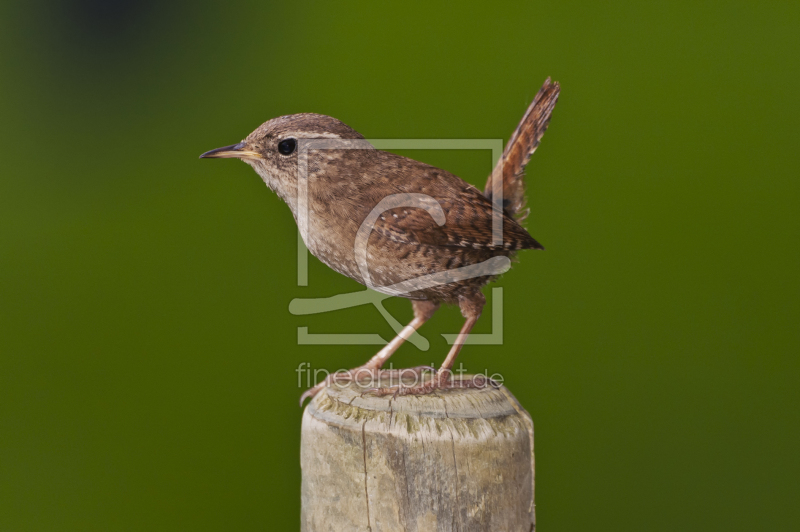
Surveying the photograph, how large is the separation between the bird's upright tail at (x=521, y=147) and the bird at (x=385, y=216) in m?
0.34

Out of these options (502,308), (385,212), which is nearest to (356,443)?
(385,212)

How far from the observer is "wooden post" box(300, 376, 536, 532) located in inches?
87.0

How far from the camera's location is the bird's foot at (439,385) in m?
2.64

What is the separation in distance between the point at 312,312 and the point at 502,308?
1052mm

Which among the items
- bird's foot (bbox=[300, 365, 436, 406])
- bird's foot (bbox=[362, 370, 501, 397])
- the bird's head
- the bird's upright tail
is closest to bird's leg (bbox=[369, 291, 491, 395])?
bird's foot (bbox=[362, 370, 501, 397])

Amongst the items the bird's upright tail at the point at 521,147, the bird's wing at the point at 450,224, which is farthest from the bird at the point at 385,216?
the bird's upright tail at the point at 521,147

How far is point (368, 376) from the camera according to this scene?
3.14 m

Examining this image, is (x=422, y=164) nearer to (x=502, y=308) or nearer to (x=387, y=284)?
(x=387, y=284)

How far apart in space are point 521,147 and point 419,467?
5.58ft

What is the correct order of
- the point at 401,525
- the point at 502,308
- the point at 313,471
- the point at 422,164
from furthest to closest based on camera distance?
the point at 502,308 → the point at 422,164 → the point at 313,471 → the point at 401,525

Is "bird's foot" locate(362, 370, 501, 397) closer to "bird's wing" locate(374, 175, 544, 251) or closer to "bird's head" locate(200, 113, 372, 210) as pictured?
"bird's wing" locate(374, 175, 544, 251)

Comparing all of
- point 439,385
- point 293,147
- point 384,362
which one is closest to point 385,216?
point 293,147

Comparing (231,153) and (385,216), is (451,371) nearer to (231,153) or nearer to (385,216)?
(385,216)

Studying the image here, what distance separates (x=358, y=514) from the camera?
2275 mm
